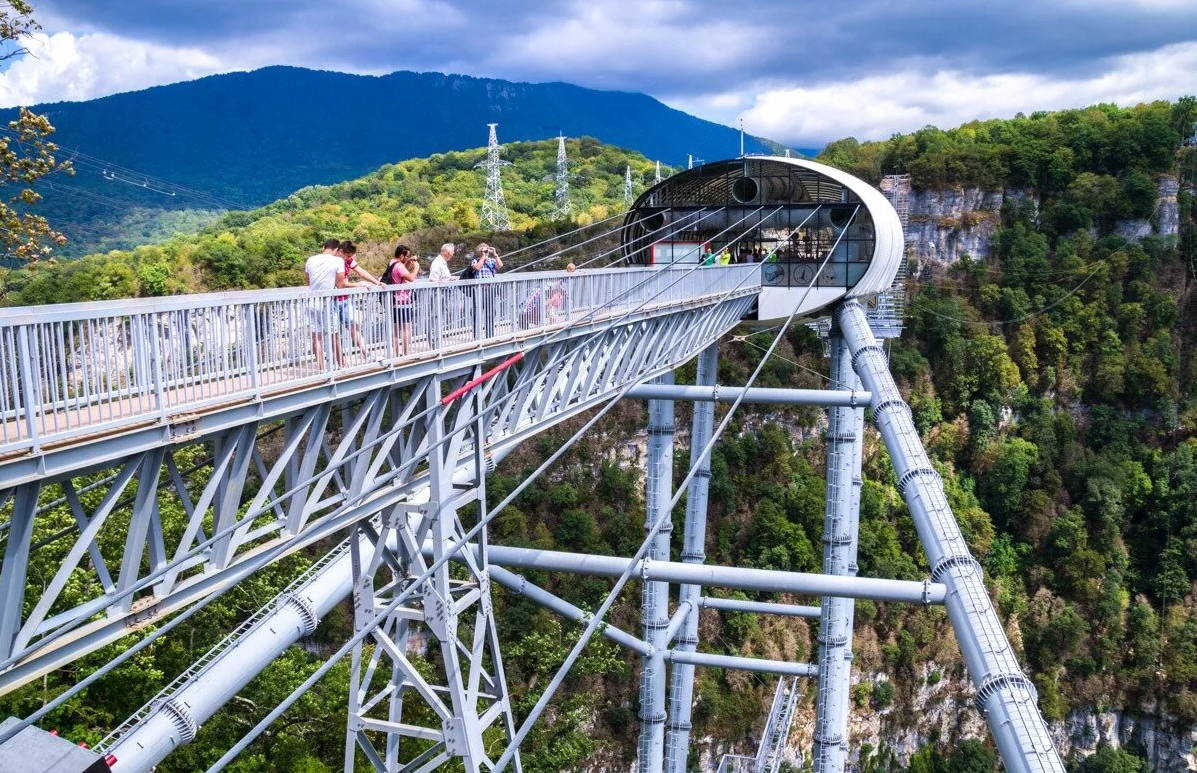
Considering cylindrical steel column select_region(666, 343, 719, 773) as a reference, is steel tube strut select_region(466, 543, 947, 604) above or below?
above

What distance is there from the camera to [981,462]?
39.5m

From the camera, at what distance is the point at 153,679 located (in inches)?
565

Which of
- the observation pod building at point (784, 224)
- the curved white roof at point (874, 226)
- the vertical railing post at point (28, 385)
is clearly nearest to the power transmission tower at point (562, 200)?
the observation pod building at point (784, 224)

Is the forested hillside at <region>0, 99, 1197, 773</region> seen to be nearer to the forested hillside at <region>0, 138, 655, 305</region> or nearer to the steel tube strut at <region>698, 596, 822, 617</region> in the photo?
the forested hillside at <region>0, 138, 655, 305</region>

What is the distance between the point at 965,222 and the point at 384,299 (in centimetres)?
4152

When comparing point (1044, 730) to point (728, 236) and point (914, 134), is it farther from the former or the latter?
point (914, 134)

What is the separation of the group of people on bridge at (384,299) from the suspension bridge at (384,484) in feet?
0.10

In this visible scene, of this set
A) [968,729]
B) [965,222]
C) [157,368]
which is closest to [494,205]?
[965,222]

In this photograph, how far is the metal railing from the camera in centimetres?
503

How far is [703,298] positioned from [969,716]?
27004 mm

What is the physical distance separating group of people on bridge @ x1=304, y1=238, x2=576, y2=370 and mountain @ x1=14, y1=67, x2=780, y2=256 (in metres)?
50.4

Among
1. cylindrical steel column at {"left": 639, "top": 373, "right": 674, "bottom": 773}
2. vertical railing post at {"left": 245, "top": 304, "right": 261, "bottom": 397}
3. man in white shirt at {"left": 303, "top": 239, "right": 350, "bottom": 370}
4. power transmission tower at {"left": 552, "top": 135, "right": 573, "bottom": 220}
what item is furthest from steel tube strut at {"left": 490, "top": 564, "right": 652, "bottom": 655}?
power transmission tower at {"left": 552, "top": 135, "right": 573, "bottom": 220}

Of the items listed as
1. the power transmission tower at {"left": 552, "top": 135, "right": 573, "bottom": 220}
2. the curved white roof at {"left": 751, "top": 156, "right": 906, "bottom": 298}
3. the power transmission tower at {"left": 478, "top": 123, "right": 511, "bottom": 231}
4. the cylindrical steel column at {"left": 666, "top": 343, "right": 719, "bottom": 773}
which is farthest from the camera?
the power transmission tower at {"left": 552, "top": 135, "right": 573, "bottom": 220}

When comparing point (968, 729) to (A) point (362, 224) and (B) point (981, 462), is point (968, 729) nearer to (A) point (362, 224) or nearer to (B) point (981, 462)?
(B) point (981, 462)
